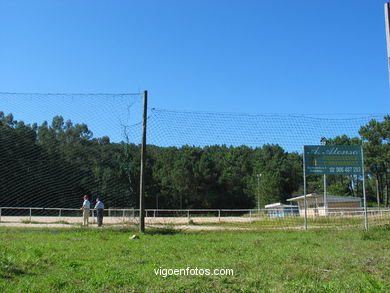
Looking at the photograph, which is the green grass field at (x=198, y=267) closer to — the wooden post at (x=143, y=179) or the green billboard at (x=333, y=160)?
the wooden post at (x=143, y=179)

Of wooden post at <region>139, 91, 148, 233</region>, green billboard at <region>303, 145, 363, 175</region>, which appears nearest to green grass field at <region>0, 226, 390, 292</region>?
wooden post at <region>139, 91, 148, 233</region>

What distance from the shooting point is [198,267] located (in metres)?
5.95

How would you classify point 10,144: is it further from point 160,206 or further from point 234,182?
point 234,182

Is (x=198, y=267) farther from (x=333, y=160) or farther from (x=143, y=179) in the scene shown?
(x=333, y=160)

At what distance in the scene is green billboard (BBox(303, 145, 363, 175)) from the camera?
13781 millimetres

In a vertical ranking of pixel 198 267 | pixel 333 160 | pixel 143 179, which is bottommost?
pixel 198 267

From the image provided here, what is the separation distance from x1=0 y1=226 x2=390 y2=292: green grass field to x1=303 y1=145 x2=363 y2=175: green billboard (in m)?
5.38

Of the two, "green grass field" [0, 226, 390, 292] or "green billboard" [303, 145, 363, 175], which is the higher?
"green billboard" [303, 145, 363, 175]

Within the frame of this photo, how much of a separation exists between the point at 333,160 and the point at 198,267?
9480mm

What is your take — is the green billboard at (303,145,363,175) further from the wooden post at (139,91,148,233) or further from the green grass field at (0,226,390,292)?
the wooden post at (139,91,148,233)

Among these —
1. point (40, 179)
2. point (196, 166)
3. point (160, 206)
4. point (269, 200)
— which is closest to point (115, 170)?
point (40, 179)

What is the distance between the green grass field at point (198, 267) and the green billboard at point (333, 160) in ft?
17.6

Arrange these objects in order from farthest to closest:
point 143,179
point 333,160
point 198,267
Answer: point 333,160, point 143,179, point 198,267

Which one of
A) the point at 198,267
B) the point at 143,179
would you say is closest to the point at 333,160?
the point at 143,179
